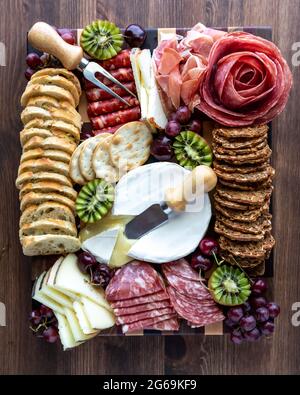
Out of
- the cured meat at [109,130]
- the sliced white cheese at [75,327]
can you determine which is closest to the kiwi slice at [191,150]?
the cured meat at [109,130]

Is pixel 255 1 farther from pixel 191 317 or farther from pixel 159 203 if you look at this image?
pixel 191 317

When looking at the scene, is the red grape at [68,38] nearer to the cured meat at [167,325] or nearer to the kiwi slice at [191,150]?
the kiwi slice at [191,150]

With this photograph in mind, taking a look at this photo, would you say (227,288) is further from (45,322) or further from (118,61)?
(118,61)

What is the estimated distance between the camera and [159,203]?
2.16 metres

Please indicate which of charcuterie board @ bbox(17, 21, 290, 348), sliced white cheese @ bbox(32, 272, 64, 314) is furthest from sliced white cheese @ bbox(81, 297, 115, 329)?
→ sliced white cheese @ bbox(32, 272, 64, 314)

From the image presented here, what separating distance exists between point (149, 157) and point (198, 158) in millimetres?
204

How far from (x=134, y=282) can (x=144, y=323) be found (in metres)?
0.17

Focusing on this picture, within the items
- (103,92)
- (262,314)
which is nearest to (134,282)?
(262,314)

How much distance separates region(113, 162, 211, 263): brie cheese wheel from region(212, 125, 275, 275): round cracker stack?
85mm

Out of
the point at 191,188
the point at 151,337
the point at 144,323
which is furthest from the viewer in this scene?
the point at 151,337

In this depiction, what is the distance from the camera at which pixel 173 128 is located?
83.3 inches

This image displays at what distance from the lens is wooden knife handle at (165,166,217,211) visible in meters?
2.06

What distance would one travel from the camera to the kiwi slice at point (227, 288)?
6.98ft

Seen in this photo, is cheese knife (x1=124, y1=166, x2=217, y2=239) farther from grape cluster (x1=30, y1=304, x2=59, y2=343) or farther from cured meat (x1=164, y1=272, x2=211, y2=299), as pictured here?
grape cluster (x1=30, y1=304, x2=59, y2=343)
